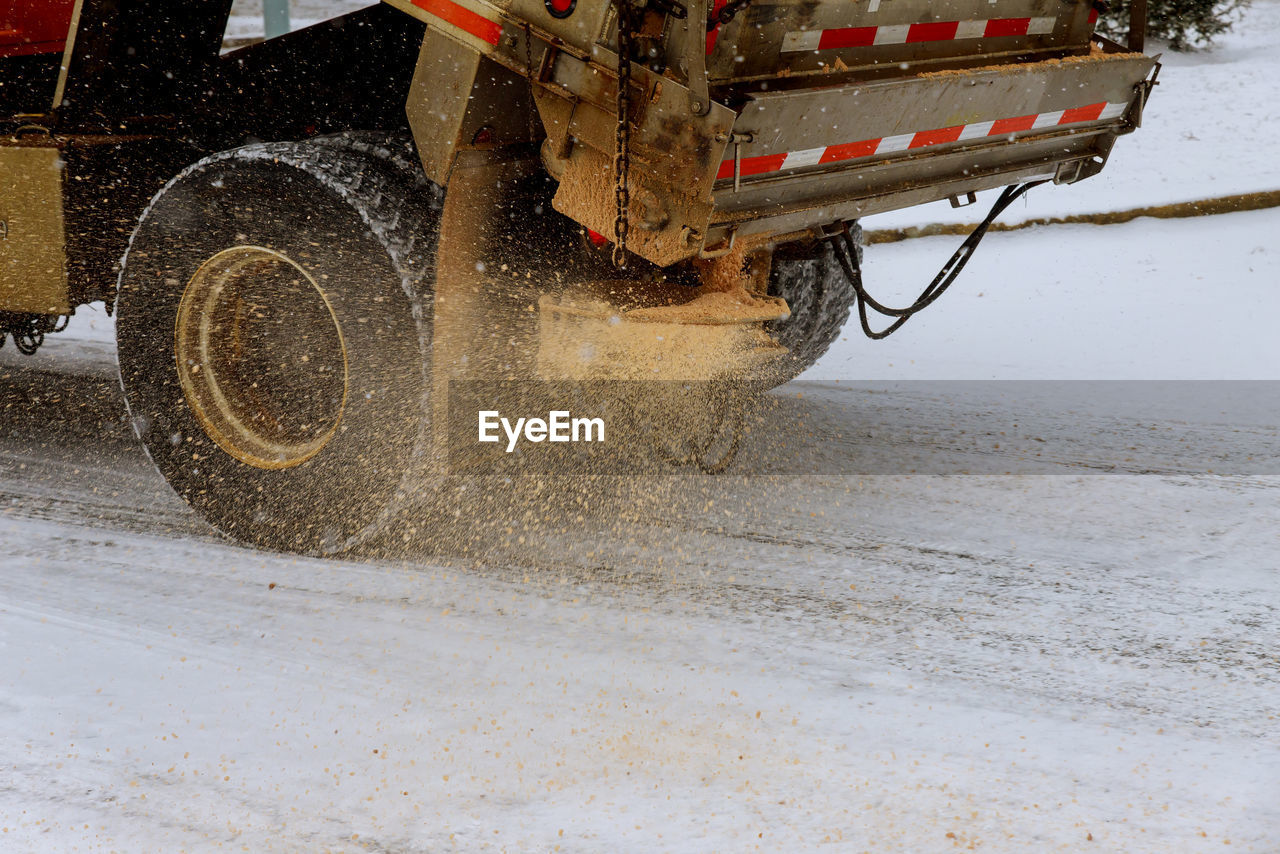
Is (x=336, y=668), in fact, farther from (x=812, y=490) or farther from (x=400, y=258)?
(x=812, y=490)

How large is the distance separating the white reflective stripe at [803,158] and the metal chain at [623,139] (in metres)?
0.46

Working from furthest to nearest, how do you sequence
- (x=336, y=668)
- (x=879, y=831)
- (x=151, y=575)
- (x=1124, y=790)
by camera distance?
(x=151, y=575)
(x=336, y=668)
(x=1124, y=790)
(x=879, y=831)

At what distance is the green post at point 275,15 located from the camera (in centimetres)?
753

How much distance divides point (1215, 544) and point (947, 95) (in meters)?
1.50

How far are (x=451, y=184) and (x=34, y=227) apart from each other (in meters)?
1.55

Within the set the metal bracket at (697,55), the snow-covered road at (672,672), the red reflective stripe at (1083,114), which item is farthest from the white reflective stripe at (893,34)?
the snow-covered road at (672,672)

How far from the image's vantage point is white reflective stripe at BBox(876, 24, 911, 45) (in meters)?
3.20

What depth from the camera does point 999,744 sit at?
2.30 m

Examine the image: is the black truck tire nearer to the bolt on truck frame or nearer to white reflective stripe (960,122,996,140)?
the bolt on truck frame

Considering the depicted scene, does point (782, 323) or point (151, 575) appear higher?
point (782, 323)

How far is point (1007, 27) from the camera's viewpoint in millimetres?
3551

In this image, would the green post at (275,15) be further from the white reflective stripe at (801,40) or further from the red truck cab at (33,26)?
the white reflective stripe at (801,40)

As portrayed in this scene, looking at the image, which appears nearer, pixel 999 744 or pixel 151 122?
pixel 999 744

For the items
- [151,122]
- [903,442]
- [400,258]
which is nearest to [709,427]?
[903,442]
